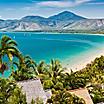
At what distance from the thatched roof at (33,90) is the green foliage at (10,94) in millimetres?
1726

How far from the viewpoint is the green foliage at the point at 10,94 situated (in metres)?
26.3

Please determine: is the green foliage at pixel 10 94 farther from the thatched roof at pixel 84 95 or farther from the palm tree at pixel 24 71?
the palm tree at pixel 24 71

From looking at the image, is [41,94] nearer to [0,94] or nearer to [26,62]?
[0,94]

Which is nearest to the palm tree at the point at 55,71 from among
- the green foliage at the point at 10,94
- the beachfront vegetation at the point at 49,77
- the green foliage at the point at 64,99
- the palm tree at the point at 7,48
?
the beachfront vegetation at the point at 49,77

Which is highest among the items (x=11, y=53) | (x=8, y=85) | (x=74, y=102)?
(x=11, y=53)

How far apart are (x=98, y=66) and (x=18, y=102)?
1432 inches

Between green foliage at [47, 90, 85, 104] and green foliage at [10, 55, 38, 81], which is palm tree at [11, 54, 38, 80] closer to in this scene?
green foliage at [10, 55, 38, 81]

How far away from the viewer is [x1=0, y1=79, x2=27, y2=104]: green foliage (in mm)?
26264

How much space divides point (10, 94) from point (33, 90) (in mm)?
3459

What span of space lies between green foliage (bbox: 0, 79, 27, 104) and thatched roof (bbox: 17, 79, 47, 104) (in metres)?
1.73

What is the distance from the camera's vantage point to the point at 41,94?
105ft

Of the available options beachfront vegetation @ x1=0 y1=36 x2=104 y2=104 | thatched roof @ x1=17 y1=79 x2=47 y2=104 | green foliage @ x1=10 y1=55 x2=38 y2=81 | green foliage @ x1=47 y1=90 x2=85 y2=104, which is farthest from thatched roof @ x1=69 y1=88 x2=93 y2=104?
green foliage @ x1=10 y1=55 x2=38 y2=81

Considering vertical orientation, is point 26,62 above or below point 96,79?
above

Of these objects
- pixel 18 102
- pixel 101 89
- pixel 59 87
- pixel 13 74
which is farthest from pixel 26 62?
pixel 18 102
